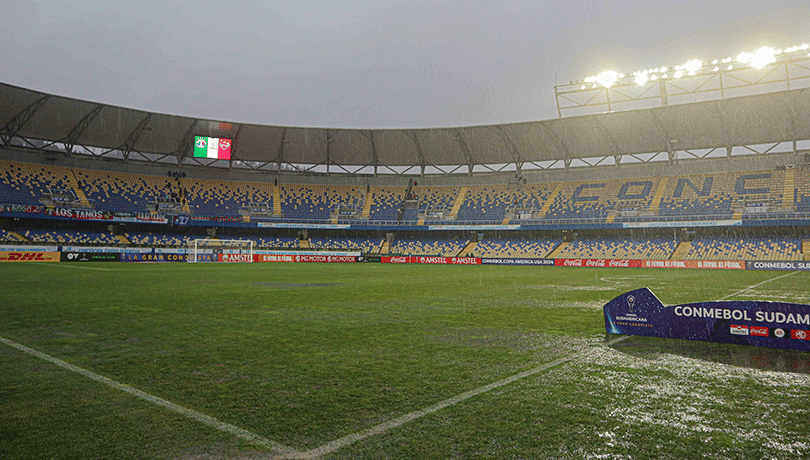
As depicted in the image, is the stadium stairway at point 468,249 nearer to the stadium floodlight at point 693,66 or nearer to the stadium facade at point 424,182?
the stadium facade at point 424,182

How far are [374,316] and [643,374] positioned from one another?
5.33 m

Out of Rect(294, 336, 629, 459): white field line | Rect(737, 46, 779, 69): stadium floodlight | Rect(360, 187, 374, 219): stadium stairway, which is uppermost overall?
Rect(737, 46, 779, 69): stadium floodlight

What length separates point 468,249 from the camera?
164ft

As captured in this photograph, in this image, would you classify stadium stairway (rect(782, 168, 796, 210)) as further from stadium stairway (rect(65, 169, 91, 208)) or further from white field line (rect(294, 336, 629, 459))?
stadium stairway (rect(65, 169, 91, 208))

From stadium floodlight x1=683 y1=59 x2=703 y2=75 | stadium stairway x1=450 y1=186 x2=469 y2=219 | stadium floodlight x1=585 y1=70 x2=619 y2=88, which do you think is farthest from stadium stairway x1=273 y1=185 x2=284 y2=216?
stadium floodlight x1=683 y1=59 x2=703 y2=75

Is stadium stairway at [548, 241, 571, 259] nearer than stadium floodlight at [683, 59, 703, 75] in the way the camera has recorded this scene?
No

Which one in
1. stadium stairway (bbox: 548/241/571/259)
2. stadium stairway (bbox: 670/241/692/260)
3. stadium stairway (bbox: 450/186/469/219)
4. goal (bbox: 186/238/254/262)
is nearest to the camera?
stadium stairway (bbox: 670/241/692/260)

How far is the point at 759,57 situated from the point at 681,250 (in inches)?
638

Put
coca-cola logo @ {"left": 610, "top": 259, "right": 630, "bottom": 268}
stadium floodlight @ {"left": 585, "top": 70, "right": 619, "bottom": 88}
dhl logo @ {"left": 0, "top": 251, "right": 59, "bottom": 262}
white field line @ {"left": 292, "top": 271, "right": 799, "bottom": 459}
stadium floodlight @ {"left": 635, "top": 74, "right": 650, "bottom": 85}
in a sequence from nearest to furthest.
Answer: white field line @ {"left": 292, "top": 271, "right": 799, "bottom": 459} < dhl logo @ {"left": 0, "top": 251, "right": 59, "bottom": 262} < coca-cola logo @ {"left": 610, "top": 259, "right": 630, "bottom": 268} < stadium floodlight @ {"left": 635, "top": 74, "right": 650, "bottom": 85} < stadium floodlight @ {"left": 585, "top": 70, "right": 619, "bottom": 88}

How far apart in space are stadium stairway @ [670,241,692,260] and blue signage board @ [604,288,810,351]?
3782 cm

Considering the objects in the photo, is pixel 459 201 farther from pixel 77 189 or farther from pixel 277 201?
pixel 77 189

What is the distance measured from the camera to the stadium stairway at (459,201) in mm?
53688

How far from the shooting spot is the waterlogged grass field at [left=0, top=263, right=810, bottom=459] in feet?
9.94

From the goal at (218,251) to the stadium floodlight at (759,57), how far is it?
43.3 metres
